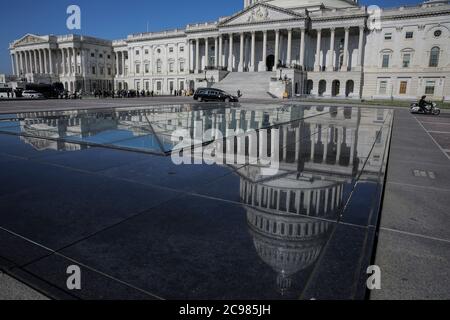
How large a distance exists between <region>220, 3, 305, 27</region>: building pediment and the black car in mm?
34100

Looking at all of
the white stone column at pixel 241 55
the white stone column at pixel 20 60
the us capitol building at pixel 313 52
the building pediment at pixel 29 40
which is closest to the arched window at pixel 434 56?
the us capitol building at pixel 313 52

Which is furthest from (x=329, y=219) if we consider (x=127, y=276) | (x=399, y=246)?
(x=127, y=276)

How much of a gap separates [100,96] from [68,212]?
6107 cm

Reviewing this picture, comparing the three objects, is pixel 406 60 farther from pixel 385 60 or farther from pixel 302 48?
pixel 302 48

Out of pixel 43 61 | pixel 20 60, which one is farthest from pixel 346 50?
pixel 20 60

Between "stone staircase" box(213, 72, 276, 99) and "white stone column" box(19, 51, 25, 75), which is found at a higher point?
"white stone column" box(19, 51, 25, 75)

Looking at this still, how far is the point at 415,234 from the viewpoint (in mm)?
3688

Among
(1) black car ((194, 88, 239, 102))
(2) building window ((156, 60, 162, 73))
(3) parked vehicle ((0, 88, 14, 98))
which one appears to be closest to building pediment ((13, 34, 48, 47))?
(2) building window ((156, 60, 162, 73))

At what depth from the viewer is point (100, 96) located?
6034cm

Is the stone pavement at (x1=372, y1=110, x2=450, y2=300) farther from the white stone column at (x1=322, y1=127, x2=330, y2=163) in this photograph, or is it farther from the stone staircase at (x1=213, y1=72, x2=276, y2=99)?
the stone staircase at (x1=213, y1=72, x2=276, y2=99)

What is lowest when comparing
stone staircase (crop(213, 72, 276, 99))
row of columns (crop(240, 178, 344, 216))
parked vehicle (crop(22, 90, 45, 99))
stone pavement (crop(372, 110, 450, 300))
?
stone pavement (crop(372, 110, 450, 300))

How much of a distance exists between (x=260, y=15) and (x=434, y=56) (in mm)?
32658

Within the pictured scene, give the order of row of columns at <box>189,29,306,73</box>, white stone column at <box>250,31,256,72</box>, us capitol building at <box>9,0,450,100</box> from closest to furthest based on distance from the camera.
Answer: us capitol building at <box>9,0,450,100</box> < row of columns at <box>189,29,306,73</box> < white stone column at <box>250,31,256,72</box>

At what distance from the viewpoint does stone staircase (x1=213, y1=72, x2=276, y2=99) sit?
55950 millimetres
